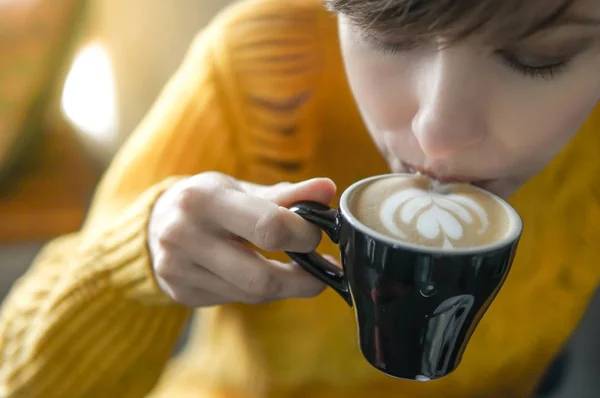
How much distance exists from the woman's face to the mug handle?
3.5 inches

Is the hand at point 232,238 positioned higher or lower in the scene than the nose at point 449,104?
lower

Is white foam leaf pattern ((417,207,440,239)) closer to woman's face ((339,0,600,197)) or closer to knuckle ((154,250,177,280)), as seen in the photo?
woman's face ((339,0,600,197))

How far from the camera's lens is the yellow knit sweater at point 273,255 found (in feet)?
1.92

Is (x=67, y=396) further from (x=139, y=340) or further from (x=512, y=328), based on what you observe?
(x=512, y=328)

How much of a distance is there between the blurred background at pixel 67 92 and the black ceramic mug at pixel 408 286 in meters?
0.66

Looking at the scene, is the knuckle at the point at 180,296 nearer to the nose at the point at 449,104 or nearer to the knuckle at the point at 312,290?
the knuckle at the point at 312,290

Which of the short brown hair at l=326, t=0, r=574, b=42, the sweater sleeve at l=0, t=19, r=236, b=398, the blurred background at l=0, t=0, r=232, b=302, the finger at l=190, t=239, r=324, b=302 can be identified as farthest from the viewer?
the blurred background at l=0, t=0, r=232, b=302

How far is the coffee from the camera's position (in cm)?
38

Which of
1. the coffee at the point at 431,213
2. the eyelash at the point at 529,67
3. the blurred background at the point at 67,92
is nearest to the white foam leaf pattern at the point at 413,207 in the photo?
the coffee at the point at 431,213

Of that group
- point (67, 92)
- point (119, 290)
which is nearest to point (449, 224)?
point (119, 290)

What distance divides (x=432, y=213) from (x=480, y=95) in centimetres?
9

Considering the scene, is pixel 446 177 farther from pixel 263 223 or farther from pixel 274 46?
pixel 274 46

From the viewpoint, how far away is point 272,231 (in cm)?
41

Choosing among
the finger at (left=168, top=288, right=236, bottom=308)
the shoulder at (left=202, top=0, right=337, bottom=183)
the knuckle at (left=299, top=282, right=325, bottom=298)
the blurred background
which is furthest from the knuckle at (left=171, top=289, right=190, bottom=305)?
the blurred background
